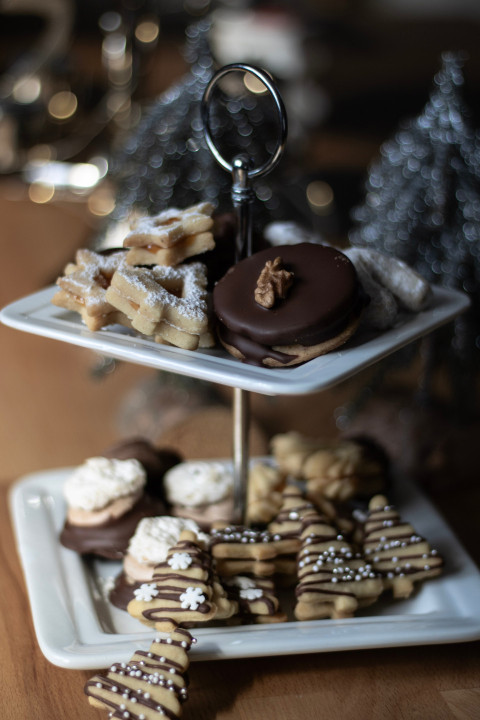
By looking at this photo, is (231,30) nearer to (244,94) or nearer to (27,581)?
(244,94)

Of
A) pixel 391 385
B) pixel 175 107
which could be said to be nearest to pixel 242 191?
pixel 175 107

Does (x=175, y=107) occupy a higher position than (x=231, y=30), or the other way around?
(x=231, y=30)

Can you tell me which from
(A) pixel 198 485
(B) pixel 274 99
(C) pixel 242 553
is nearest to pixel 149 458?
(A) pixel 198 485

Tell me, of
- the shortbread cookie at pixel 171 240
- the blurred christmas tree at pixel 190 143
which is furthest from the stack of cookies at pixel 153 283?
the blurred christmas tree at pixel 190 143

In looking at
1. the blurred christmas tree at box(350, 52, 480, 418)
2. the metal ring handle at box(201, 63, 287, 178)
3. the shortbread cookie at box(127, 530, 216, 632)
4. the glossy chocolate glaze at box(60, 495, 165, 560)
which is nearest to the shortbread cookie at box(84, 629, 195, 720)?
the shortbread cookie at box(127, 530, 216, 632)

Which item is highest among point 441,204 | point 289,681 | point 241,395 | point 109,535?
point 441,204

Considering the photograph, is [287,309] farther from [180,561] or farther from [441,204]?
[441,204]

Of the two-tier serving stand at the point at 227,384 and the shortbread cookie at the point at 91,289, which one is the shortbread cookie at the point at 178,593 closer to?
the two-tier serving stand at the point at 227,384
